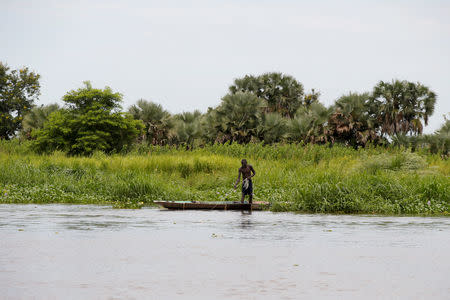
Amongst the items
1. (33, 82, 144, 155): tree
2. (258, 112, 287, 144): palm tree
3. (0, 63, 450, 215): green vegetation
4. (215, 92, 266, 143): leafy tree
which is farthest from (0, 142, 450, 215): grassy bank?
(215, 92, 266, 143): leafy tree

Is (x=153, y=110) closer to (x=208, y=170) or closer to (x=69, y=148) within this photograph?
(x=69, y=148)

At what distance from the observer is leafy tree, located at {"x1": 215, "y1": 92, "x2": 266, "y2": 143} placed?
181 feet

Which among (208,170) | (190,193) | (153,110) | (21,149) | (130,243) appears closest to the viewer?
(130,243)

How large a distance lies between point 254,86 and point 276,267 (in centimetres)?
5817

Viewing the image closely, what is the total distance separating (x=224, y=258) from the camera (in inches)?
410

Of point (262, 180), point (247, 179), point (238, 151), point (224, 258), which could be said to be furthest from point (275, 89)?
point (224, 258)

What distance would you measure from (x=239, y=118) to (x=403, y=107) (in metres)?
13.8

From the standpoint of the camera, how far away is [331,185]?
20.7 metres

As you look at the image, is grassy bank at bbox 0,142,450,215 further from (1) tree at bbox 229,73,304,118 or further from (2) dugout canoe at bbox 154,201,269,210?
(1) tree at bbox 229,73,304,118

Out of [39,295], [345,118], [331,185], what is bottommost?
[39,295]

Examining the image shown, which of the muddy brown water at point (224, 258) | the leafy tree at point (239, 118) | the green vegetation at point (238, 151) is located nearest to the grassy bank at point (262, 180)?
the green vegetation at point (238, 151)

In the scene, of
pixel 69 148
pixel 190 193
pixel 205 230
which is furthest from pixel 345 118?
pixel 205 230

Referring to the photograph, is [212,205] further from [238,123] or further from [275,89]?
[275,89]

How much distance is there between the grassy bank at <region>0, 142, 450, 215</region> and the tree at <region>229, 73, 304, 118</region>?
30127mm
